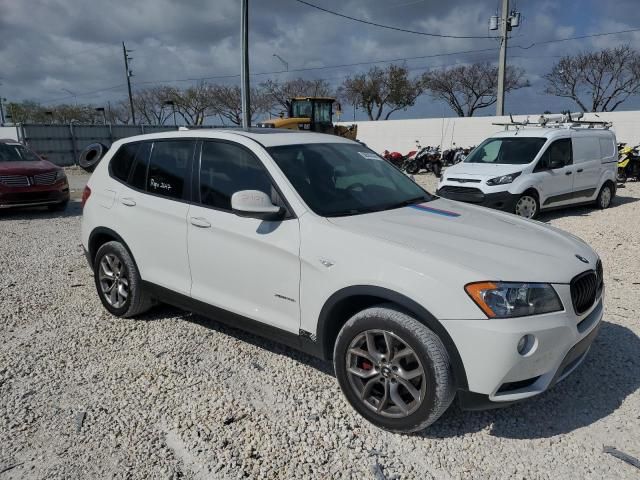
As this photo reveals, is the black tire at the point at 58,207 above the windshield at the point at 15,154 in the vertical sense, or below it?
below

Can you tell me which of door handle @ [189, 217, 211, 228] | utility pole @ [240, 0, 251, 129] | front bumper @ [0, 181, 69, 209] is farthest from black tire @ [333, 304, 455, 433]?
utility pole @ [240, 0, 251, 129]

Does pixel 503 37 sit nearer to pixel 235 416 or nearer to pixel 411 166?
pixel 411 166

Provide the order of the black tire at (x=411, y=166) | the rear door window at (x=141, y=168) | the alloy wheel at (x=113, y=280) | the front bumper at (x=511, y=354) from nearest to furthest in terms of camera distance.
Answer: the front bumper at (x=511, y=354) < the rear door window at (x=141, y=168) < the alloy wheel at (x=113, y=280) < the black tire at (x=411, y=166)

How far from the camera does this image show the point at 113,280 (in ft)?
Result: 14.7

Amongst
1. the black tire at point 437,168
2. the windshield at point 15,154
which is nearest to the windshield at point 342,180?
the windshield at point 15,154

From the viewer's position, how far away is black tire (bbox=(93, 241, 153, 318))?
424cm

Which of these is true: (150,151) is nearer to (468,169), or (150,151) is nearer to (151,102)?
(468,169)

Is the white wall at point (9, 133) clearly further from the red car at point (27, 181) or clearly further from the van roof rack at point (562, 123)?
the van roof rack at point (562, 123)

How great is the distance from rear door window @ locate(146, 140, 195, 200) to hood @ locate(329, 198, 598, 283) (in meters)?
1.45

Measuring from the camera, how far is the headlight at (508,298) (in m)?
2.46

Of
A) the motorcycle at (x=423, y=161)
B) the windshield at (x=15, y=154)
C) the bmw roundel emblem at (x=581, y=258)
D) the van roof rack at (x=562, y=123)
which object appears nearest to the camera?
the bmw roundel emblem at (x=581, y=258)

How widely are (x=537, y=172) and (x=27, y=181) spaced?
10089mm

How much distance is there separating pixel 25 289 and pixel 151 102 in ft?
222

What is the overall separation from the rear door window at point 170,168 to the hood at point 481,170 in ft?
21.3
